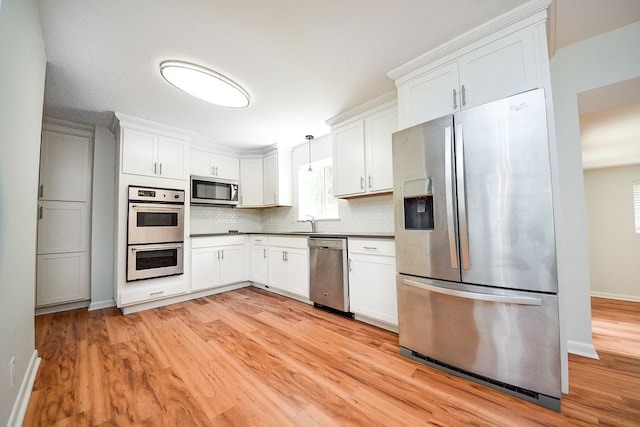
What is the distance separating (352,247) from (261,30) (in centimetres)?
213

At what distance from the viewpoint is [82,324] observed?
2.68 meters

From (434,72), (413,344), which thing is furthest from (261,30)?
(413,344)

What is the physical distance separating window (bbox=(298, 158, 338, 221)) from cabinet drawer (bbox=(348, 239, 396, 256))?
109 cm

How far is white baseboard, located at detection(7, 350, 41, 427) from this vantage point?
123 centimetres

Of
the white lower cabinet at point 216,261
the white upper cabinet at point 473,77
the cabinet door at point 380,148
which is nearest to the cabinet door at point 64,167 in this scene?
the white lower cabinet at point 216,261

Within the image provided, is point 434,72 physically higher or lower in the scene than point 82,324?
higher

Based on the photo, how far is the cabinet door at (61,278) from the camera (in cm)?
298

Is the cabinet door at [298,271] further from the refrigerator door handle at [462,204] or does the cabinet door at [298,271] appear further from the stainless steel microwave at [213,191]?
the refrigerator door handle at [462,204]

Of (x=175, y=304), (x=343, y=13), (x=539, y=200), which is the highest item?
(x=343, y=13)

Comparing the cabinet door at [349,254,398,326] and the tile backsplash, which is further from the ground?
the tile backsplash

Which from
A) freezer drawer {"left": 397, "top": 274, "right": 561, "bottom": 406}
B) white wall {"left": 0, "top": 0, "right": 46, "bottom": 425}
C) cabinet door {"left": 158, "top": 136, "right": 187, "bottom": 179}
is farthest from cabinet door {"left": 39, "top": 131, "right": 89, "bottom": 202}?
freezer drawer {"left": 397, "top": 274, "right": 561, "bottom": 406}

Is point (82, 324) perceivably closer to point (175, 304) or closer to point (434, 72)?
point (175, 304)

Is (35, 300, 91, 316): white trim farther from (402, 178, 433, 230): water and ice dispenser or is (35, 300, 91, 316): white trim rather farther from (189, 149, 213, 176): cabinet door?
(402, 178, 433, 230): water and ice dispenser

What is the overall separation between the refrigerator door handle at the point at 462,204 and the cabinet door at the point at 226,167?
3746 mm
